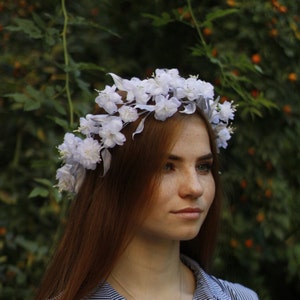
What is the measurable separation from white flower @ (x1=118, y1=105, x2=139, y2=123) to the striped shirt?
296 millimetres

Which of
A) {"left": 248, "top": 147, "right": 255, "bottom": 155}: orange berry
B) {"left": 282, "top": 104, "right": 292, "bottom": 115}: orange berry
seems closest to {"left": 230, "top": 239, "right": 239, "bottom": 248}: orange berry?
{"left": 248, "top": 147, "right": 255, "bottom": 155}: orange berry

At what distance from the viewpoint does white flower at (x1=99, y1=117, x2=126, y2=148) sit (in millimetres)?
1519

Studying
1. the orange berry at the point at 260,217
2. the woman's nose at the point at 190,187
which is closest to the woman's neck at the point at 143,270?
the woman's nose at the point at 190,187

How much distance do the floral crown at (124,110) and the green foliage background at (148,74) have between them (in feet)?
1.67

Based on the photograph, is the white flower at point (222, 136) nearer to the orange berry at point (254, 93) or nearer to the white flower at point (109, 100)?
the white flower at point (109, 100)

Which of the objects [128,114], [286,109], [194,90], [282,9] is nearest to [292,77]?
[286,109]

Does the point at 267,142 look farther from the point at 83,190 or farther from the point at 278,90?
the point at 83,190

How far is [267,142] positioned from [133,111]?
132 cm

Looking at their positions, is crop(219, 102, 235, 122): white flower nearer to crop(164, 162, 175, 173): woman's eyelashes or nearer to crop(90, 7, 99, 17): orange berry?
crop(164, 162, 175, 173): woman's eyelashes

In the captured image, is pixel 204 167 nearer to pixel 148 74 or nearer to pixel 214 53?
pixel 214 53

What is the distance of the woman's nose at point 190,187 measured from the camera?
1.49m

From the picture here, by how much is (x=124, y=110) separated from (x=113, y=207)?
174 millimetres

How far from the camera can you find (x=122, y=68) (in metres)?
2.81

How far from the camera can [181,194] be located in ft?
4.91
